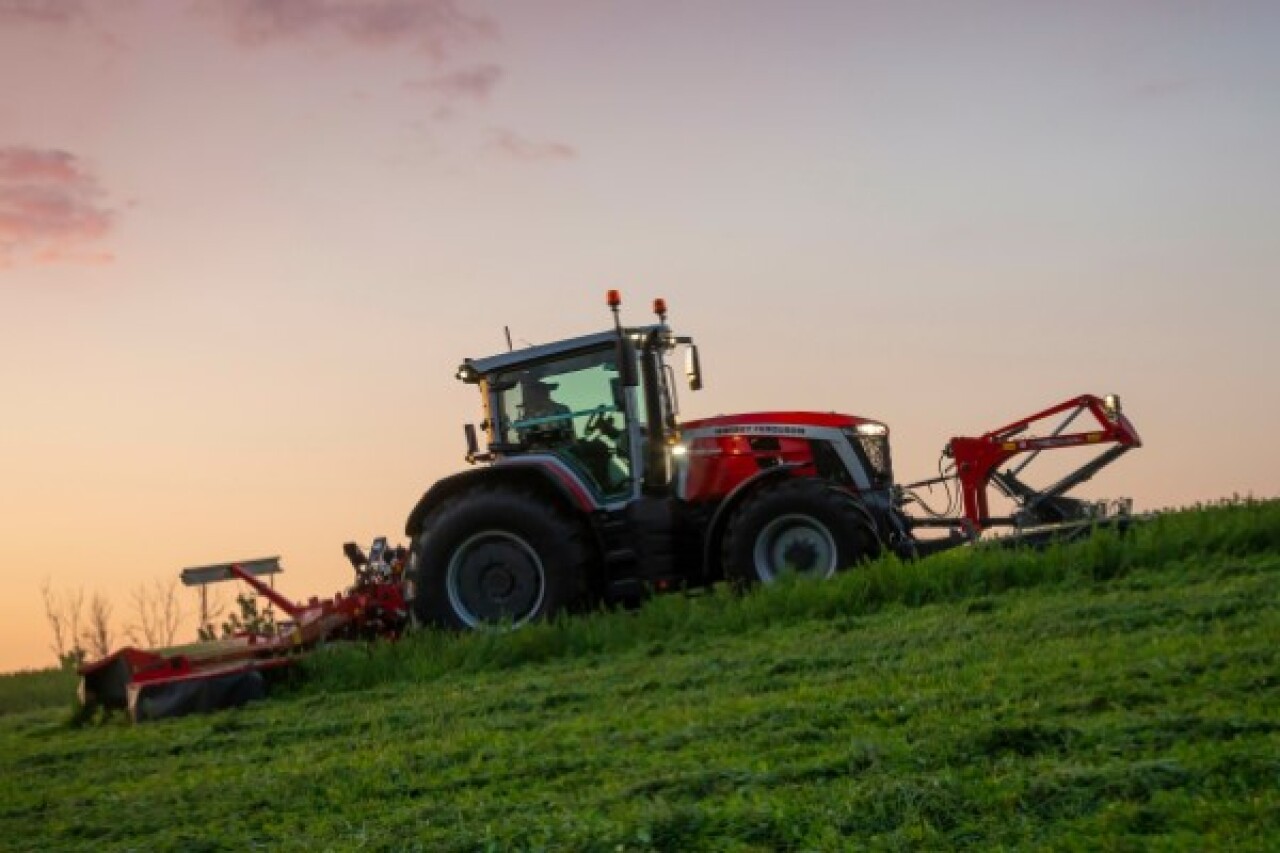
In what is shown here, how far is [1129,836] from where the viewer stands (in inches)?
203

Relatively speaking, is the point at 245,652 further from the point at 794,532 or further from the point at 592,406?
the point at 794,532

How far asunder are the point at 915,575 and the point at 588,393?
3.40 meters

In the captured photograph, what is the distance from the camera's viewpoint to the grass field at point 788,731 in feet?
18.8

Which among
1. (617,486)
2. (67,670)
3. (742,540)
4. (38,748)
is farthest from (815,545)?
(67,670)

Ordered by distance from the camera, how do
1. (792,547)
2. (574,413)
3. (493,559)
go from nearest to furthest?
1. (792,547)
2. (493,559)
3. (574,413)

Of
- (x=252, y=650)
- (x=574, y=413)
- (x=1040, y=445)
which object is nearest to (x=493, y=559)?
(x=574, y=413)

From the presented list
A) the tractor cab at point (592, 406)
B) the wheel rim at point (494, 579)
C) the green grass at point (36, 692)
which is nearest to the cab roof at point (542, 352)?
the tractor cab at point (592, 406)

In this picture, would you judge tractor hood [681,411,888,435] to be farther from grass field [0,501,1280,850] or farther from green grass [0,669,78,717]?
green grass [0,669,78,717]

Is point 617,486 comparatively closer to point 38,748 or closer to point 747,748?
point 38,748

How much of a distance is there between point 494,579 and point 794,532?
2.61 m

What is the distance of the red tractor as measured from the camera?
13.4 meters

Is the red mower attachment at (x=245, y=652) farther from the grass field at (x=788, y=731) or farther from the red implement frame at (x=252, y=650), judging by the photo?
the grass field at (x=788, y=731)

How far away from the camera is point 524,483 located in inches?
555

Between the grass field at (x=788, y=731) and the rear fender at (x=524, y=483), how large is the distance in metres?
1.28
